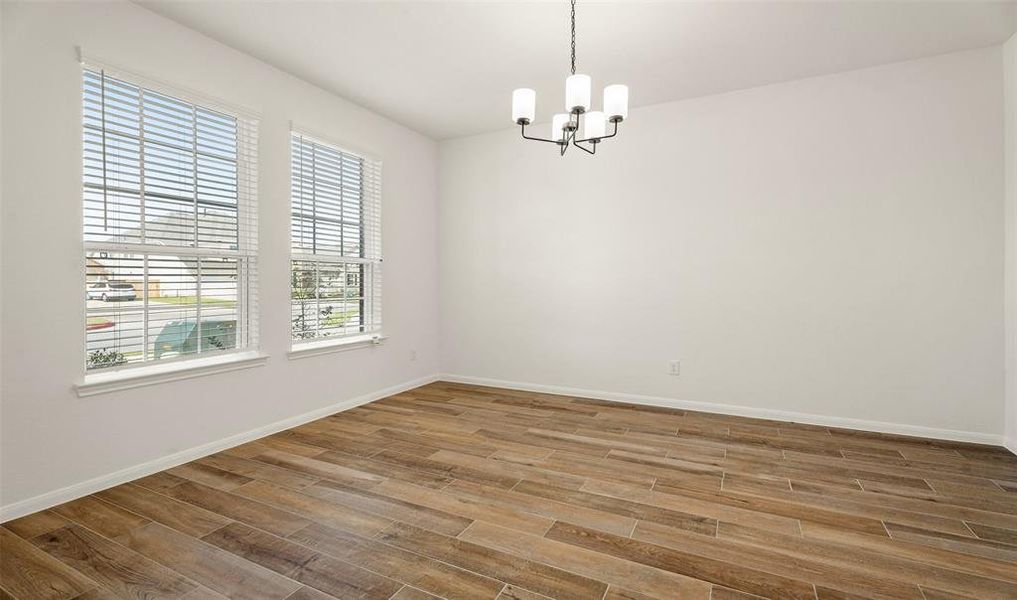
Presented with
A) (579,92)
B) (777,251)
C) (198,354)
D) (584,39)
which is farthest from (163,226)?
(777,251)

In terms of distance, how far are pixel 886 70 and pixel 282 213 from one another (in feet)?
15.6

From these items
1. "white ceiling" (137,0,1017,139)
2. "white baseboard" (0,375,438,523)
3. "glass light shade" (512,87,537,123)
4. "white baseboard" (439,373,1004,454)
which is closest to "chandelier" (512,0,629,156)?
"glass light shade" (512,87,537,123)

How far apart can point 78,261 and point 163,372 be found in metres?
Result: 0.76

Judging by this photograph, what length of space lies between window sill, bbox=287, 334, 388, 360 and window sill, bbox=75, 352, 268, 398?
0.31m

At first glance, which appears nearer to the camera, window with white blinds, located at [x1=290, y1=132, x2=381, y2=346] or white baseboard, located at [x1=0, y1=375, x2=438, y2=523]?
white baseboard, located at [x1=0, y1=375, x2=438, y2=523]

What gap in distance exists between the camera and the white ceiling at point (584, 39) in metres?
2.84

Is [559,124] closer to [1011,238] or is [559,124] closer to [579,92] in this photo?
[579,92]

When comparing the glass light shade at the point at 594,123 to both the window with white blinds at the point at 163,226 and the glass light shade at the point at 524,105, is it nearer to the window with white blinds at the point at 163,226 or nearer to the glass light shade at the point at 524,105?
the glass light shade at the point at 524,105

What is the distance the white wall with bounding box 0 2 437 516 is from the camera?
2.30m

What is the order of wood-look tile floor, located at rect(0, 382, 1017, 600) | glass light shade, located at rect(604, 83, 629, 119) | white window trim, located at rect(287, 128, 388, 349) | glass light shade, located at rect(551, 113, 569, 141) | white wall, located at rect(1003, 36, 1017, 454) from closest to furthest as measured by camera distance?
1. wood-look tile floor, located at rect(0, 382, 1017, 600)
2. glass light shade, located at rect(604, 83, 629, 119)
3. glass light shade, located at rect(551, 113, 569, 141)
4. white wall, located at rect(1003, 36, 1017, 454)
5. white window trim, located at rect(287, 128, 388, 349)

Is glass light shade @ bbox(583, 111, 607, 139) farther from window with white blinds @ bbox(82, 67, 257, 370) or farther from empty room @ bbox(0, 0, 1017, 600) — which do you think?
window with white blinds @ bbox(82, 67, 257, 370)

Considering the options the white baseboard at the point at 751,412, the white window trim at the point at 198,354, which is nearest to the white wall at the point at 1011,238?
the white baseboard at the point at 751,412

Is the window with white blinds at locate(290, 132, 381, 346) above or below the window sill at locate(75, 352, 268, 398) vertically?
above

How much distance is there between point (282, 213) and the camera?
3.68 meters
